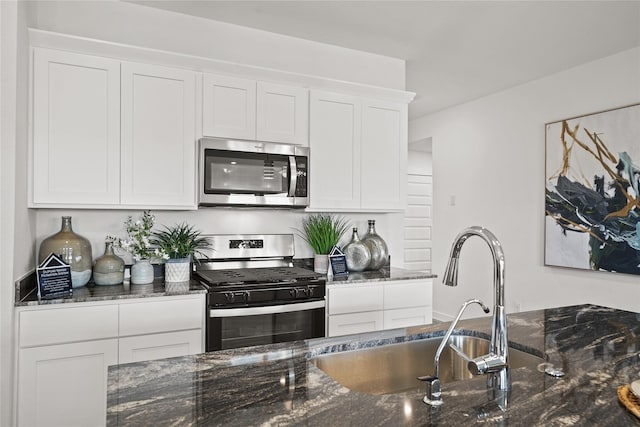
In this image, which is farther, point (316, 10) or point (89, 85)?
point (316, 10)

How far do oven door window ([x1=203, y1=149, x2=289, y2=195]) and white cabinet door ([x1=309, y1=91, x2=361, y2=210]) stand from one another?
0.25 metres

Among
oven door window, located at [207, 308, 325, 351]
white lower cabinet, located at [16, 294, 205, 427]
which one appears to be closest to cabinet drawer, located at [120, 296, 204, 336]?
white lower cabinet, located at [16, 294, 205, 427]

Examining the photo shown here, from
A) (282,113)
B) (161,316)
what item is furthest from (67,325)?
(282,113)

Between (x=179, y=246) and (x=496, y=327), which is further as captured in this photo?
(x=179, y=246)

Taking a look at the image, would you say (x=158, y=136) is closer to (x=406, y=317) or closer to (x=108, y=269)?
(x=108, y=269)

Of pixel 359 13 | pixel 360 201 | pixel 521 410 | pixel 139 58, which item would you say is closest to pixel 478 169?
pixel 360 201

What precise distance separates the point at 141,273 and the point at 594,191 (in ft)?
11.8

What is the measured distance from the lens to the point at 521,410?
95 centimetres

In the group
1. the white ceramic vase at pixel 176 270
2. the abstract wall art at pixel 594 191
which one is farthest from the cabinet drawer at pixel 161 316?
the abstract wall art at pixel 594 191

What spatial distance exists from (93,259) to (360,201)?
1.85m

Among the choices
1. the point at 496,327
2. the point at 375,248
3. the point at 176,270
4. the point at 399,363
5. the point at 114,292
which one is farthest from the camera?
the point at 375,248

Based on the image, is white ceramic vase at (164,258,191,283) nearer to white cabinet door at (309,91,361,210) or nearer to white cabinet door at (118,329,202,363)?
white cabinet door at (118,329,202,363)

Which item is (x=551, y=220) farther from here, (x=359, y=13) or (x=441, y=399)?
(x=441, y=399)

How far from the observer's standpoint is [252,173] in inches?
112
